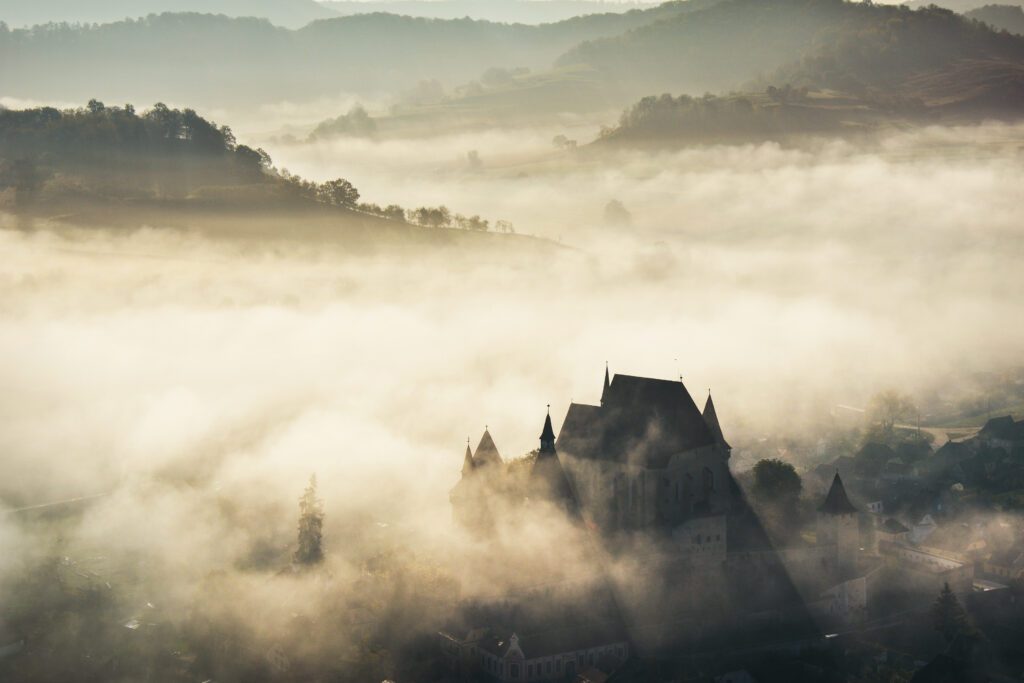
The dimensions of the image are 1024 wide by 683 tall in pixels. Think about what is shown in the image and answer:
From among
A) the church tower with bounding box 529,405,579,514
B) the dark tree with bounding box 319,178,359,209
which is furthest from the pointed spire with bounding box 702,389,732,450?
the dark tree with bounding box 319,178,359,209

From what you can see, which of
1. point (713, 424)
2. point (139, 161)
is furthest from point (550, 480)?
point (139, 161)

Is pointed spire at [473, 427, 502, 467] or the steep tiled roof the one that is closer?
the steep tiled roof

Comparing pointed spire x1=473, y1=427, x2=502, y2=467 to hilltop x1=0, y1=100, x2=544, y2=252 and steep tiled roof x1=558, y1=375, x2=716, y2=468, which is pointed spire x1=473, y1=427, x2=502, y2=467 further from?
hilltop x1=0, y1=100, x2=544, y2=252

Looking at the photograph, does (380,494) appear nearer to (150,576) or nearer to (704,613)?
(150,576)

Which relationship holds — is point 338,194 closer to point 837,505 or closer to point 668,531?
point 668,531

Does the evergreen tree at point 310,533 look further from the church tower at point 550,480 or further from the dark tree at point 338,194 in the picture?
the dark tree at point 338,194

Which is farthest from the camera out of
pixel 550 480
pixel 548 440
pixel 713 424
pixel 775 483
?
pixel 775 483
